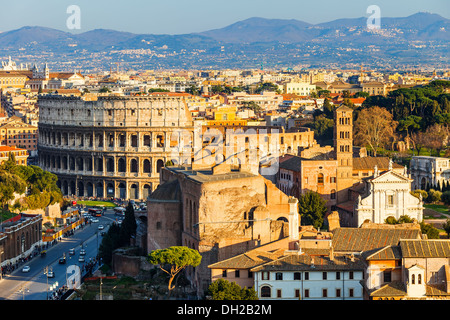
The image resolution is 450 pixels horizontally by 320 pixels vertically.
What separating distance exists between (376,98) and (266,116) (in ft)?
52.9

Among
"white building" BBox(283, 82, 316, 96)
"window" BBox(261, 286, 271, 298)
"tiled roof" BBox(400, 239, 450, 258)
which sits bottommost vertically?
"window" BBox(261, 286, 271, 298)

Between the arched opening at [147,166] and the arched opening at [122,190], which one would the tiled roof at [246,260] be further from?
the arched opening at [147,166]

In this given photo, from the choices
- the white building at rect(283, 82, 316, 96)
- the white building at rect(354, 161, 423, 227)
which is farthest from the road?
the white building at rect(283, 82, 316, 96)

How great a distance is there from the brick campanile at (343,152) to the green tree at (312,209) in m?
4.59

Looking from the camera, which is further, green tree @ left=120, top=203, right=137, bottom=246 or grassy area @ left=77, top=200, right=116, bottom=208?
grassy area @ left=77, top=200, right=116, bottom=208

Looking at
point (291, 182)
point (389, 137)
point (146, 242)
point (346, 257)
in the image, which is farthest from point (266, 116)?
point (346, 257)

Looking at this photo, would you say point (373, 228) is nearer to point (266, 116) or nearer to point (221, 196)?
point (221, 196)

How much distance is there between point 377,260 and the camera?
37375mm

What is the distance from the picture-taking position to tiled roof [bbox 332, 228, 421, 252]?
43969 millimetres

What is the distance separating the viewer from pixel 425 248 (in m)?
37.4

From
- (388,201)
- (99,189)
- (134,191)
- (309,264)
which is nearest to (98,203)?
(134,191)

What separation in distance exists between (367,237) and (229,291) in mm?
9305

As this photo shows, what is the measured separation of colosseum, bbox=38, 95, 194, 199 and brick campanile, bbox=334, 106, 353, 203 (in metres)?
27.7

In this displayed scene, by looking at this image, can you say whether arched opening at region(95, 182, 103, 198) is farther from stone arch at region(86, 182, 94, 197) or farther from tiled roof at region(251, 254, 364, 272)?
tiled roof at region(251, 254, 364, 272)
